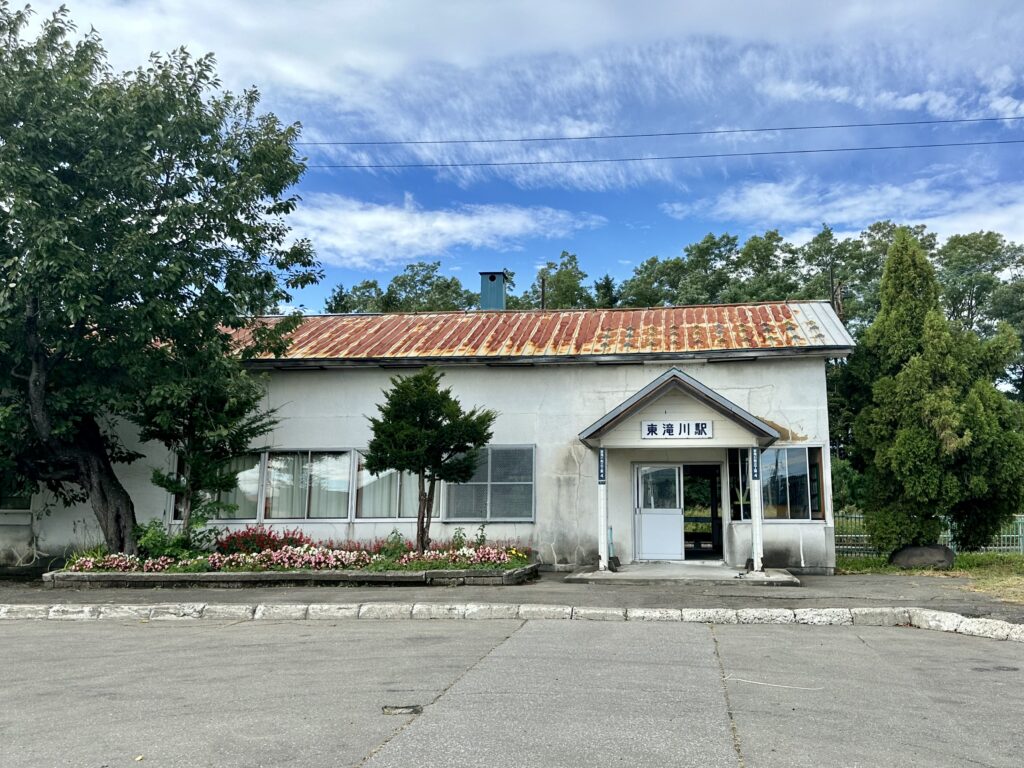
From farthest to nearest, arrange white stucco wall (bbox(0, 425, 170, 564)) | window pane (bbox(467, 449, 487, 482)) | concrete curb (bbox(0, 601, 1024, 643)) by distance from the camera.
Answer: white stucco wall (bbox(0, 425, 170, 564))
window pane (bbox(467, 449, 487, 482))
concrete curb (bbox(0, 601, 1024, 643))

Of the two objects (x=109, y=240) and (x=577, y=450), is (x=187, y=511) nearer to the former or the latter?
(x=109, y=240)

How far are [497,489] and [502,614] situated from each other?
18.8ft

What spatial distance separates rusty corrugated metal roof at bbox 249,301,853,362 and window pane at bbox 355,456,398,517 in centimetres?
238

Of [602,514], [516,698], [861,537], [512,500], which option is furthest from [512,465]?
[516,698]

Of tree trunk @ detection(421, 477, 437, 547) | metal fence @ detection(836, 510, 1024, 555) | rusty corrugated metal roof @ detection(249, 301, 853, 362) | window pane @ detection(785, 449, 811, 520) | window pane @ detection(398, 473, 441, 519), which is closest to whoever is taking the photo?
tree trunk @ detection(421, 477, 437, 547)

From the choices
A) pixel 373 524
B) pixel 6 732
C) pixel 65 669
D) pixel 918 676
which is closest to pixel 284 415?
pixel 373 524

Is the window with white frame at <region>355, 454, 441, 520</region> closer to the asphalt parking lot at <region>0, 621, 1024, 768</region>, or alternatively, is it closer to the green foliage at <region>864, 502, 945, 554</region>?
the asphalt parking lot at <region>0, 621, 1024, 768</region>

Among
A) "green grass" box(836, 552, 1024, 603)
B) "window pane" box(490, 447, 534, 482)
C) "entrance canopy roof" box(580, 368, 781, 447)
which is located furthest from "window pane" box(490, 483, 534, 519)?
"green grass" box(836, 552, 1024, 603)

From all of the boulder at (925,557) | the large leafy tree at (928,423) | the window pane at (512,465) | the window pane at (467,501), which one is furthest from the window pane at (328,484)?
the boulder at (925,557)

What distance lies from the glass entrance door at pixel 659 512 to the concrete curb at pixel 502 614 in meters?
5.60

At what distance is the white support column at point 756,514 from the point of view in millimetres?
13406

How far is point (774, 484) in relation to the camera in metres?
14.7

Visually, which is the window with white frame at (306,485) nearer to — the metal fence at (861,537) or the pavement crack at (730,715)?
the pavement crack at (730,715)

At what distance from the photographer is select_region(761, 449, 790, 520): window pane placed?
14609 millimetres
